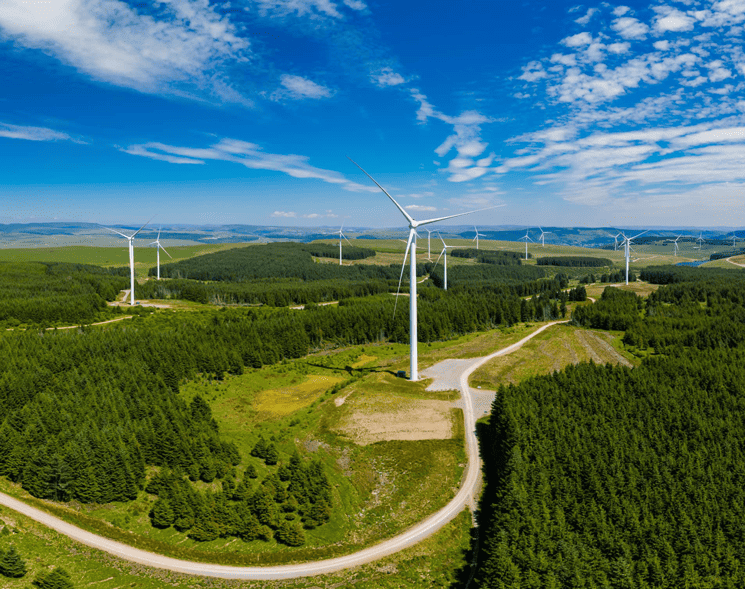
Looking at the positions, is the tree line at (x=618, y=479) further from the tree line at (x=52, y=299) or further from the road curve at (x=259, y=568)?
the tree line at (x=52, y=299)

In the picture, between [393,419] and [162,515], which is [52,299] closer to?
[162,515]

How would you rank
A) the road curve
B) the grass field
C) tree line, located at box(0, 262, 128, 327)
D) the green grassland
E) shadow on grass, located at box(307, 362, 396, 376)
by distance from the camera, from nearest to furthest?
1. the green grassland
2. the road curve
3. the grass field
4. shadow on grass, located at box(307, 362, 396, 376)
5. tree line, located at box(0, 262, 128, 327)

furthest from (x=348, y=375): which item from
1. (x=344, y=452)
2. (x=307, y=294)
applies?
(x=307, y=294)

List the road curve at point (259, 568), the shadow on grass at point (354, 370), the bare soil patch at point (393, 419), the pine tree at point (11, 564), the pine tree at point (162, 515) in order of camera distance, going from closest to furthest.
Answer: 1. the pine tree at point (11, 564)
2. the road curve at point (259, 568)
3. the pine tree at point (162, 515)
4. the bare soil patch at point (393, 419)
5. the shadow on grass at point (354, 370)

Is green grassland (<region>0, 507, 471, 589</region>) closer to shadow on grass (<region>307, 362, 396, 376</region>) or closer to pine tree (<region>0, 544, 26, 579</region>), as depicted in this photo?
pine tree (<region>0, 544, 26, 579</region>)

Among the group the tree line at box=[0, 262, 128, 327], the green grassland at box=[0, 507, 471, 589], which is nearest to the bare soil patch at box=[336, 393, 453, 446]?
the green grassland at box=[0, 507, 471, 589]

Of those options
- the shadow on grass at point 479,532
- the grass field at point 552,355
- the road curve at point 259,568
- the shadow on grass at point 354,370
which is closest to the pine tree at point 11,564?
the road curve at point 259,568
